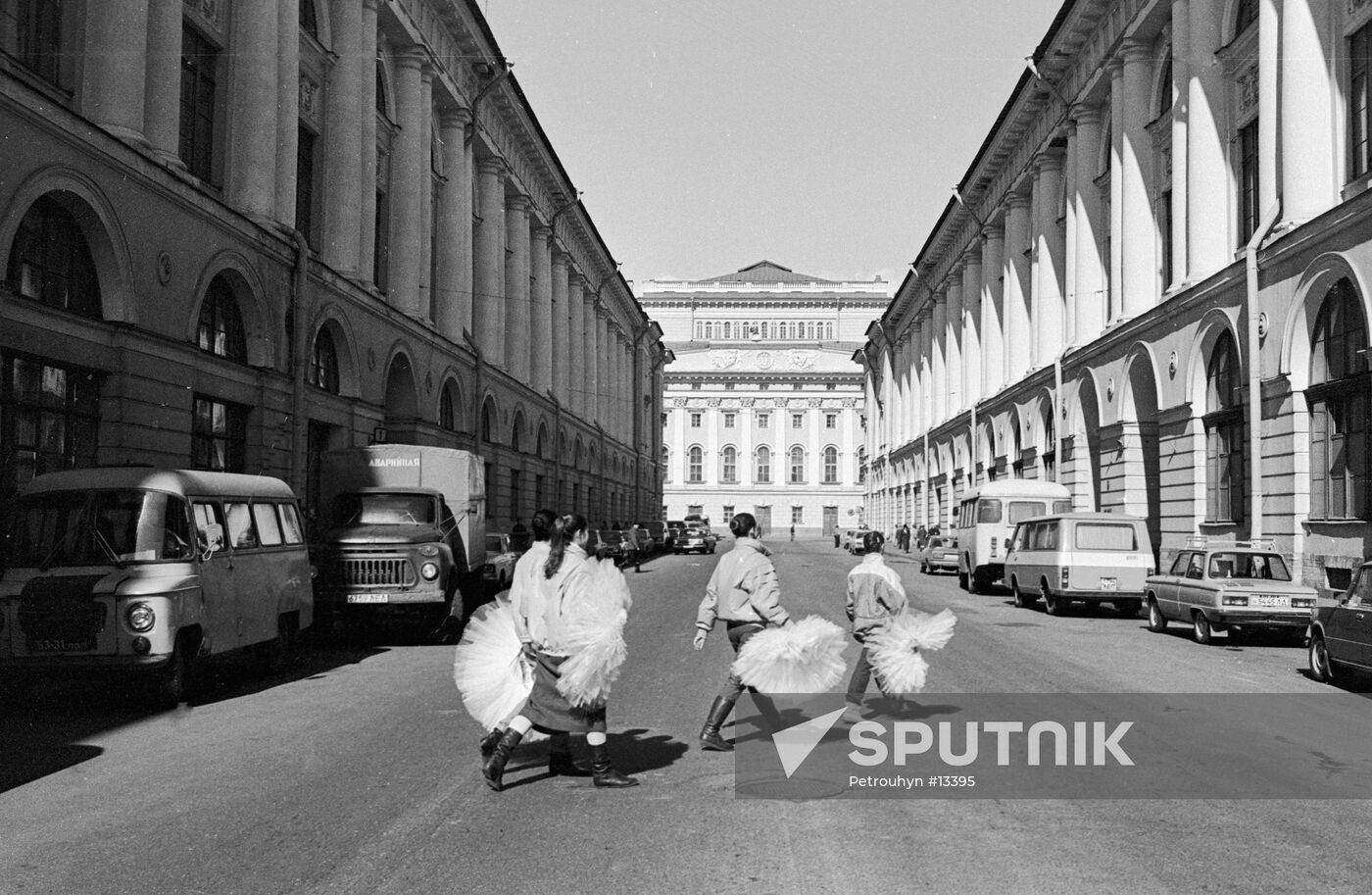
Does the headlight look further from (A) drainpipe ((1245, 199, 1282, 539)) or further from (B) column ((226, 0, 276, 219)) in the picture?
(A) drainpipe ((1245, 199, 1282, 539))

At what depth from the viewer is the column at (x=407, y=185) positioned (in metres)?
33.2

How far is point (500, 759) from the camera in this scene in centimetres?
748

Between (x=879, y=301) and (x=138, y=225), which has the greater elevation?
(x=879, y=301)

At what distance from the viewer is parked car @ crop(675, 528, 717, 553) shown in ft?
210

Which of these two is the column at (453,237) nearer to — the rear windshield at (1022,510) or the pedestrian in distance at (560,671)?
the rear windshield at (1022,510)

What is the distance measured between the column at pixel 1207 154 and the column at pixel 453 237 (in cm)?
2090

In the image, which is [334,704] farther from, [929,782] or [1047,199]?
[1047,199]

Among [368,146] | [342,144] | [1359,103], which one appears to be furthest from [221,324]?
[1359,103]

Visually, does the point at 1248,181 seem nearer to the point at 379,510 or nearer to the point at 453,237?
the point at 379,510

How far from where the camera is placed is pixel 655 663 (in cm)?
1453

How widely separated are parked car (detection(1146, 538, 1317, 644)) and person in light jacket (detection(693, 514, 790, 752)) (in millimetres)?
10762

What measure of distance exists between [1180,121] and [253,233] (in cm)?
2133

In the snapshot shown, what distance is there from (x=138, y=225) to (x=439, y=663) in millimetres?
8844

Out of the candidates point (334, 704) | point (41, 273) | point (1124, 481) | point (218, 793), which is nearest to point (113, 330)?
point (41, 273)
